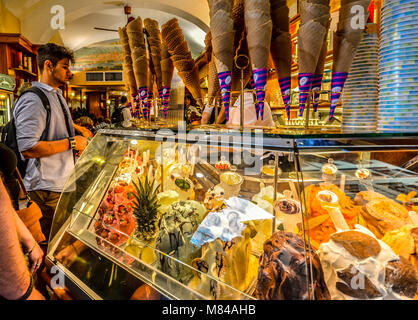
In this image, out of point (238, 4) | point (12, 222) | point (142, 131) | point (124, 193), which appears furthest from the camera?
point (124, 193)

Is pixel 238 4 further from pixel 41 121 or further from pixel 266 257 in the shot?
pixel 41 121

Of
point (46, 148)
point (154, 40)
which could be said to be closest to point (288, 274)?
point (154, 40)

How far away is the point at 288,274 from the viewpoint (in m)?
0.78

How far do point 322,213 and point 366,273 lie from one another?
350 millimetres

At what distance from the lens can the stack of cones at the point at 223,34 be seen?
0.95m

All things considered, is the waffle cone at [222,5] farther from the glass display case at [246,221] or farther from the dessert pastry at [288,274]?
the dessert pastry at [288,274]

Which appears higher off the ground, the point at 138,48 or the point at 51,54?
the point at 51,54

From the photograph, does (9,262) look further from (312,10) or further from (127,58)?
(127,58)

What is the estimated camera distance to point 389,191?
1240 mm

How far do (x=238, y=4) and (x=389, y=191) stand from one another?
47.0 inches

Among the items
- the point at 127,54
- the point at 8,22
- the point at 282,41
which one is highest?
the point at 8,22

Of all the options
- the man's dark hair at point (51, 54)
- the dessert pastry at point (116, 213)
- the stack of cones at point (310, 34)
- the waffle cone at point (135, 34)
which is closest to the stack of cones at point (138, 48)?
the waffle cone at point (135, 34)

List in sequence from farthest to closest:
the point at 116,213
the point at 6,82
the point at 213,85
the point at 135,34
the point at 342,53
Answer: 1. the point at 6,82
2. the point at 135,34
3. the point at 116,213
4. the point at 213,85
5. the point at 342,53

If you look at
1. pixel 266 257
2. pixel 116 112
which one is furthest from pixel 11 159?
pixel 116 112
